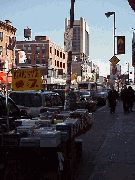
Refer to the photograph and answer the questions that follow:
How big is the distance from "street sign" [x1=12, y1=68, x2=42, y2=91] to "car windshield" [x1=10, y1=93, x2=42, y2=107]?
6291 millimetres

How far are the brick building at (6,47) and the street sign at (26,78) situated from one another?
4758 cm

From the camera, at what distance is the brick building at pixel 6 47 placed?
57312mm

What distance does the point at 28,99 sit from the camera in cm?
1498

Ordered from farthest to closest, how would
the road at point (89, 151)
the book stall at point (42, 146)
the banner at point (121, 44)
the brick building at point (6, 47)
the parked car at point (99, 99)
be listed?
1. the brick building at point (6, 47)
2. the parked car at point (99, 99)
3. the banner at point (121, 44)
4. the road at point (89, 151)
5. the book stall at point (42, 146)

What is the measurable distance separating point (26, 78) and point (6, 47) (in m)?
51.5

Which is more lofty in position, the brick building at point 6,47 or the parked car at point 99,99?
the brick building at point 6,47

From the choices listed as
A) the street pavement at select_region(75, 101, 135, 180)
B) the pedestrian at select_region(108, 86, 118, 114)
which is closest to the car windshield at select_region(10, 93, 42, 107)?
the street pavement at select_region(75, 101, 135, 180)

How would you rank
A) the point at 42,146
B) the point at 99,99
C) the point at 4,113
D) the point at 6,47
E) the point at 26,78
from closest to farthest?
1. the point at 42,146
2. the point at 4,113
3. the point at 26,78
4. the point at 99,99
5. the point at 6,47

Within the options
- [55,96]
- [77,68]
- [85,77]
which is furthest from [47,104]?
[85,77]

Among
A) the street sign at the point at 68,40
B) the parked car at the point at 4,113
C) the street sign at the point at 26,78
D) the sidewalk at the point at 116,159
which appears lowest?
the sidewalk at the point at 116,159

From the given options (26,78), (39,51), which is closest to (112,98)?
(26,78)

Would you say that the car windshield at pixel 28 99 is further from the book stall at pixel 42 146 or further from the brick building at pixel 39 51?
the brick building at pixel 39 51

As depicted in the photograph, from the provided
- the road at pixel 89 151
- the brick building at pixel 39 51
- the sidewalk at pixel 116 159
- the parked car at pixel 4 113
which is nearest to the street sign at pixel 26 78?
the parked car at pixel 4 113

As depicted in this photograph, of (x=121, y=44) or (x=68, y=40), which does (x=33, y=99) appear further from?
(x=121, y=44)
